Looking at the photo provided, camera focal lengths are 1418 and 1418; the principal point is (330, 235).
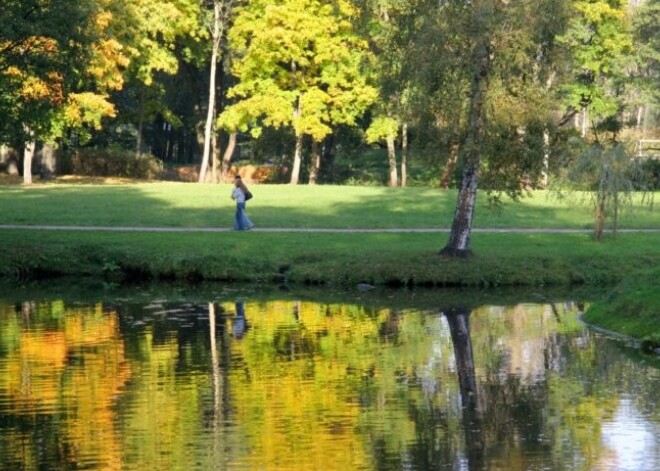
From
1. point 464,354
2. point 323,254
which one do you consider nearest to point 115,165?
point 323,254

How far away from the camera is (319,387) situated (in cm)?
2011

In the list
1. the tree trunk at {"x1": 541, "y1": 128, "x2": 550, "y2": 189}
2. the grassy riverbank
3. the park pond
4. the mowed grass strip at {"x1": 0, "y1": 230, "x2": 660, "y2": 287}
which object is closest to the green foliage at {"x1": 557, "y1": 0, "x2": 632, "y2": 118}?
the grassy riverbank

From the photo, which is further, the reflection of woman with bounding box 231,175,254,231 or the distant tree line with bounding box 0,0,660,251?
the reflection of woman with bounding box 231,175,254,231

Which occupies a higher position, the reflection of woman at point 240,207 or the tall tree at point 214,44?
the tall tree at point 214,44

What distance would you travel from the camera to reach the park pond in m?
15.7

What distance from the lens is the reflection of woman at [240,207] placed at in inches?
1601

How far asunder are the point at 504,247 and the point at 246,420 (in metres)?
20.8

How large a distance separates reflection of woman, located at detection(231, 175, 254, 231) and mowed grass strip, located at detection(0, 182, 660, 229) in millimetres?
1996

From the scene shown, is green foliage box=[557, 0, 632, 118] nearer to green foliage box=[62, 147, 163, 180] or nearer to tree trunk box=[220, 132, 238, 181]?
tree trunk box=[220, 132, 238, 181]

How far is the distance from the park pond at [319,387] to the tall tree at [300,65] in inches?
1462

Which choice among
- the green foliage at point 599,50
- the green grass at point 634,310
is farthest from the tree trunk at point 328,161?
the green grass at point 634,310

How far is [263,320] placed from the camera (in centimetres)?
2795

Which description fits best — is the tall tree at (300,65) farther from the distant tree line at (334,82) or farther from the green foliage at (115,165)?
the green foliage at (115,165)

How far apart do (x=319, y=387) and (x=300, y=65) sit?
5057 cm
